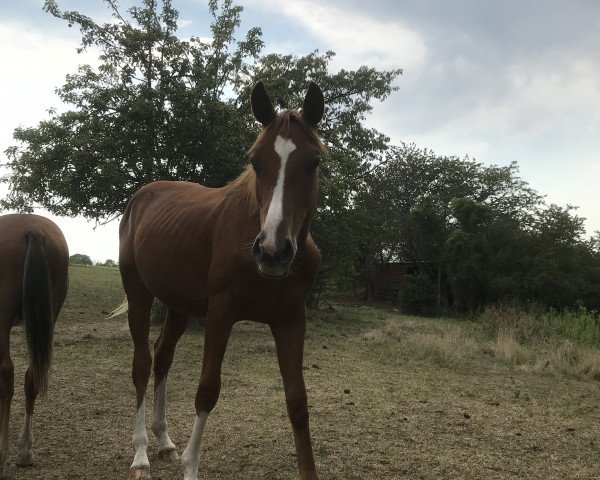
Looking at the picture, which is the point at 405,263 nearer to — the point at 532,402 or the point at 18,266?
the point at 532,402

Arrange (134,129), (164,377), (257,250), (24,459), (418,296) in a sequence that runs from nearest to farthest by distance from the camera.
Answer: (257,250) → (24,459) → (164,377) → (134,129) → (418,296)

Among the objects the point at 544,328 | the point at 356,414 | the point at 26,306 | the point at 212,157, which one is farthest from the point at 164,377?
the point at 544,328

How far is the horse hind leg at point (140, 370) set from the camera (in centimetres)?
339

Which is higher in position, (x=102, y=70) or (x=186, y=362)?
(x=102, y=70)

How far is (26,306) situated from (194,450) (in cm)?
167

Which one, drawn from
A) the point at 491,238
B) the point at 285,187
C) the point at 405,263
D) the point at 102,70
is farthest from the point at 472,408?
the point at 405,263

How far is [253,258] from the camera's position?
2646 millimetres

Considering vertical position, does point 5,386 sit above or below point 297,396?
below

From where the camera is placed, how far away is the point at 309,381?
6566 mm

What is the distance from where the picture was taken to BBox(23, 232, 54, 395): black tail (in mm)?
3531

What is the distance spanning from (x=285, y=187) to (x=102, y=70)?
33.8ft

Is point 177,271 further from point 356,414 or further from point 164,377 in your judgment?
point 356,414

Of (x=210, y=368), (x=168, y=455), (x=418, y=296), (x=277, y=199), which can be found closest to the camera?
(x=277, y=199)

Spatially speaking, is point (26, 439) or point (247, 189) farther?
point (26, 439)
